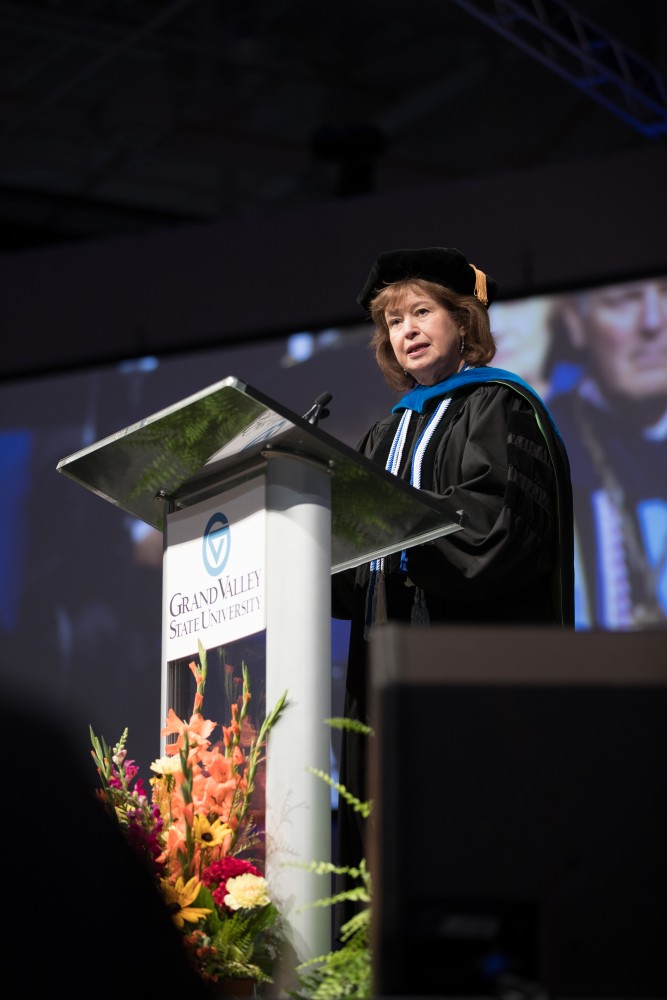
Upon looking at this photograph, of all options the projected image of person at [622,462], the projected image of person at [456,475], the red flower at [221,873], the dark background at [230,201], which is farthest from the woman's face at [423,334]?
the dark background at [230,201]

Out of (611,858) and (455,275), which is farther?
(455,275)

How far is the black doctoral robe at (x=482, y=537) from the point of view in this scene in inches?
87.3

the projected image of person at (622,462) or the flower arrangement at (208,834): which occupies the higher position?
the projected image of person at (622,462)

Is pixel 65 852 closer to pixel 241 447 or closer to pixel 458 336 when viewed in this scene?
pixel 241 447

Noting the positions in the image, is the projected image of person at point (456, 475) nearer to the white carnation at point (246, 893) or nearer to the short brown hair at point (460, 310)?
the short brown hair at point (460, 310)

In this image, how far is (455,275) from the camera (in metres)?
2.63

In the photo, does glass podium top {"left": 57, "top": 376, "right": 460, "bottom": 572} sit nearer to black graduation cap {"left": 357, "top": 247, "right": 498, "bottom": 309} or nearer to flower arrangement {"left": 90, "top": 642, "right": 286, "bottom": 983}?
flower arrangement {"left": 90, "top": 642, "right": 286, "bottom": 983}

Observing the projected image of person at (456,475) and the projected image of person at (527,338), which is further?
Answer: the projected image of person at (527,338)

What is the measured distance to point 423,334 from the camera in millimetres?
2602

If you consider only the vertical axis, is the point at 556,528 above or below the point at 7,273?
below

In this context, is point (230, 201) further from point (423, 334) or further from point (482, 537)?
point (482, 537)

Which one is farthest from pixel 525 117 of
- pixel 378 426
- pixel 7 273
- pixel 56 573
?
pixel 378 426

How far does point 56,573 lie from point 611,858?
4912 mm

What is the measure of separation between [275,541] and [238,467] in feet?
0.50
